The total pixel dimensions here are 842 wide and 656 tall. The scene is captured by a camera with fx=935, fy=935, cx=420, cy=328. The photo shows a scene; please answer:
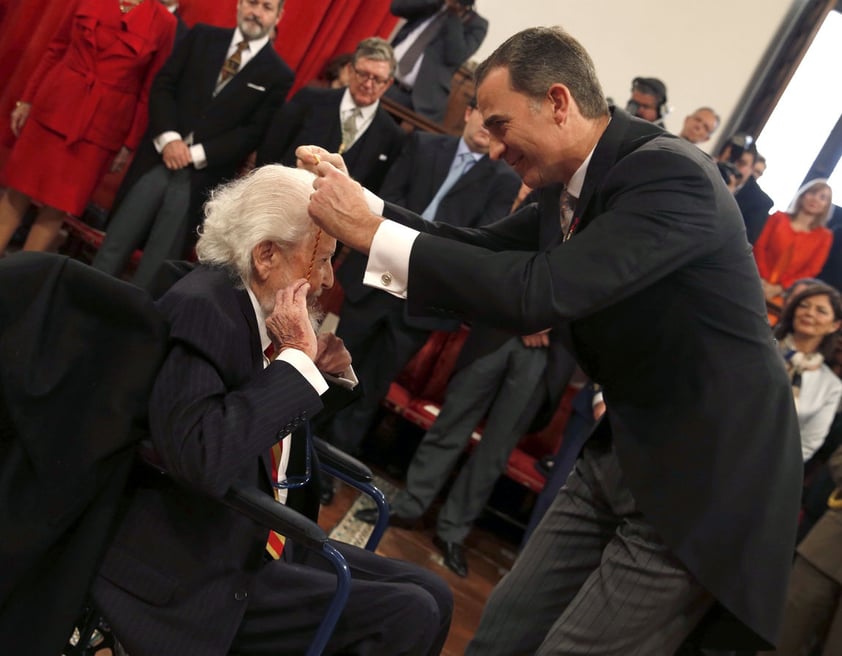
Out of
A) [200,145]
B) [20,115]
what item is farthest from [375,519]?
[20,115]

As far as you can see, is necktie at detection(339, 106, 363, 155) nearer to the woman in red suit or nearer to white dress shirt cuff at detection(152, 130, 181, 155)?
white dress shirt cuff at detection(152, 130, 181, 155)

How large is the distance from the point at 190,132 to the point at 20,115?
31.0 inches

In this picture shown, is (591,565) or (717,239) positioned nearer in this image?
(717,239)

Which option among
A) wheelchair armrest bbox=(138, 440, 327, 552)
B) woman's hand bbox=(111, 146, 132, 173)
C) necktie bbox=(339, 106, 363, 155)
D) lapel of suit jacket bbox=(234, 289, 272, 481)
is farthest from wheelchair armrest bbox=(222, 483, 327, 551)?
woman's hand bbox=(111, 146, 132, 173)

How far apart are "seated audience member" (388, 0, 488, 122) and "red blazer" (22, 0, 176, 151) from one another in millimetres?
1307

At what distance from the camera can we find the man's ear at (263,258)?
72.6 inches

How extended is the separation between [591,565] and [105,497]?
1.06 meters

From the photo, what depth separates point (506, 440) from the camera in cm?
391

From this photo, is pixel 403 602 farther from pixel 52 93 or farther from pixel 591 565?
pixel 52 93

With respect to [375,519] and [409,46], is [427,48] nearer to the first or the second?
[409,46]

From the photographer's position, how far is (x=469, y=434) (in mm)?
3957

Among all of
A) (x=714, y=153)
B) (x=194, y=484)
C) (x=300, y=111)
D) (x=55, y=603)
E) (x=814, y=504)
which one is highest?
(x=714, y=153)

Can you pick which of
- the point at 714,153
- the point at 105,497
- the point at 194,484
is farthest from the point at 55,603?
the point at 714,153

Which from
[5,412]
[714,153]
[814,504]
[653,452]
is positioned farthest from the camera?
[714,153]
